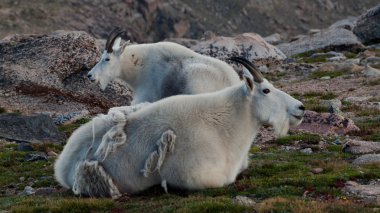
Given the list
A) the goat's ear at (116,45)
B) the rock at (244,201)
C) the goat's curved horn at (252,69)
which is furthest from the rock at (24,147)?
the rock at (244,201)

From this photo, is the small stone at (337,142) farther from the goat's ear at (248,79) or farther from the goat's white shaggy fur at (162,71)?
the goat's ear at (248,79)

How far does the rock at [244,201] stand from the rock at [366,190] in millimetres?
1915

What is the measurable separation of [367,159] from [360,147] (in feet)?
5.24

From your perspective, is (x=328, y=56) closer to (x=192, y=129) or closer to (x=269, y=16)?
(x=192, y=129)

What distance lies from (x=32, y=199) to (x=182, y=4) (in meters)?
160

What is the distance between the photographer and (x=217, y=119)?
13820 mm

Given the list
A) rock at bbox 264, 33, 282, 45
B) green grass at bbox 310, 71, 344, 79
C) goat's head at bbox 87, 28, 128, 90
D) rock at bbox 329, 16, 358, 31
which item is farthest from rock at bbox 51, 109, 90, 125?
rock at bbox 264, 33, 282, 45

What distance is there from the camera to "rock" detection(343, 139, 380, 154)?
17.3 meters

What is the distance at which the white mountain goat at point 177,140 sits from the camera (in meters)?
13.3

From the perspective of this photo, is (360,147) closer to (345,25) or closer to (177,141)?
(177,141)

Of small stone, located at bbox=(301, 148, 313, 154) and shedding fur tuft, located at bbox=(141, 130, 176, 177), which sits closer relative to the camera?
shedding fur tuft, located at bbox=(141, 130, 176, 177)

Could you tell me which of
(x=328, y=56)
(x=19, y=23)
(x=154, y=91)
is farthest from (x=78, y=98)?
(x=19, y=23)

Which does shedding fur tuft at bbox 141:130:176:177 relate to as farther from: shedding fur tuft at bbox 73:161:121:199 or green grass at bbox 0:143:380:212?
shedding fur tuft at bbox 73:161:121:199

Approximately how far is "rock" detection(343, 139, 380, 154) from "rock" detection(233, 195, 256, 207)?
5.85 metres
